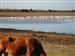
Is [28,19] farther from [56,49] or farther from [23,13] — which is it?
[56,49]

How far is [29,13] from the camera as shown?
14797mm

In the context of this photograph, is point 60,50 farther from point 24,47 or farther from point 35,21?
point 35,21

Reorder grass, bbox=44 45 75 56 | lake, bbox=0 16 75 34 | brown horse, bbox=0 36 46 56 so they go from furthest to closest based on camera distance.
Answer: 1. lake, bbox=0 16 75 34
2. grass, bbox=44 45 75 56
3. brown horse, bbox=0 36 46 56

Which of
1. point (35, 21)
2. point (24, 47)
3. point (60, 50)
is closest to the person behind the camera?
point (24, 47)

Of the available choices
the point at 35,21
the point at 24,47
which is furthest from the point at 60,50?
the point at 35,21

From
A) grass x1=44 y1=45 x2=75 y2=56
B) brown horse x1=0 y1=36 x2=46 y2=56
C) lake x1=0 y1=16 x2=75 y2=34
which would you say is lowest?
lake x1=0 y1=16 x2=75 y2=34

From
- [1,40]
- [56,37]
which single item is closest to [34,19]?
[56,37]

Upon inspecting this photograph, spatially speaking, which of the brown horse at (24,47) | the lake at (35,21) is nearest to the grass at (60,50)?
the brown horse at (24,47)

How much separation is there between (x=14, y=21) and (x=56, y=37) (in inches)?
189

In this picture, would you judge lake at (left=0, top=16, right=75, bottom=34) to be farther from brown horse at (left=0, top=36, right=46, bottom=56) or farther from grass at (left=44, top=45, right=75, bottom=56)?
brown horse at (left=0, top=36, right=46, bottom=56)

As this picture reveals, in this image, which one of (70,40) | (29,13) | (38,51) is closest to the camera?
(38,51)

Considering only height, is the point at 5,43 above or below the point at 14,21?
above

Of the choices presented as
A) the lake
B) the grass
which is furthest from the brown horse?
the lake

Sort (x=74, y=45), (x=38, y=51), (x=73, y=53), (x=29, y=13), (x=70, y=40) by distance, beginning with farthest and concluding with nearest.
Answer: (x=29, y=13), (x=70, y=40), (x=74, y=45), (x=73, y=53), (x=38, y=51)
